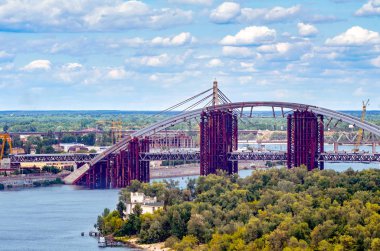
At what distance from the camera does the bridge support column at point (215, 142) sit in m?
123

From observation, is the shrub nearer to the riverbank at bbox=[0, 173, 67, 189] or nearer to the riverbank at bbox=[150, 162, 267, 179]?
the riverbank at bbox=[0, 173, 67, 189]

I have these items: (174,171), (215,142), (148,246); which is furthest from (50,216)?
(174,171)

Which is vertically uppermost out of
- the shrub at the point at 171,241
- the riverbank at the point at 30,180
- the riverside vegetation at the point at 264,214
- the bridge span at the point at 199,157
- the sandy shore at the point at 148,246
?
the bridge span at the point at 199,157

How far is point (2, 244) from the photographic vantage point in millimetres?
81500

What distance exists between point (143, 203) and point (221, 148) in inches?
1376

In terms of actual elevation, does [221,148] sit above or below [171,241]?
above

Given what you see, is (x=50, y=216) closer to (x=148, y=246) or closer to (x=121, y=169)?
(x=148, y=246)

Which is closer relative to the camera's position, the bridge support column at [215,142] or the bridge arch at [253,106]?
the bridge arch at [253,106]

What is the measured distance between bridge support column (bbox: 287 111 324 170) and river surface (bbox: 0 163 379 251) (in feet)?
44.0

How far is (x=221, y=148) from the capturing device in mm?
123812

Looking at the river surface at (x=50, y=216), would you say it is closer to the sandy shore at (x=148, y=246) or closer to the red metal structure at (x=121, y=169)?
the sandy shore at (x=148, y=246)

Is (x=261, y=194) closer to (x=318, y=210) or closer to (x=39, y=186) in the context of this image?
(x=318, y=210)

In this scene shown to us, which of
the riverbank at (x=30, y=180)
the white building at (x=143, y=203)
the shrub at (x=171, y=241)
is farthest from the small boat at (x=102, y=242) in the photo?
the riverbank at (x=30, y=180)

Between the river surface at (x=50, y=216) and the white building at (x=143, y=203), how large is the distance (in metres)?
3.06
